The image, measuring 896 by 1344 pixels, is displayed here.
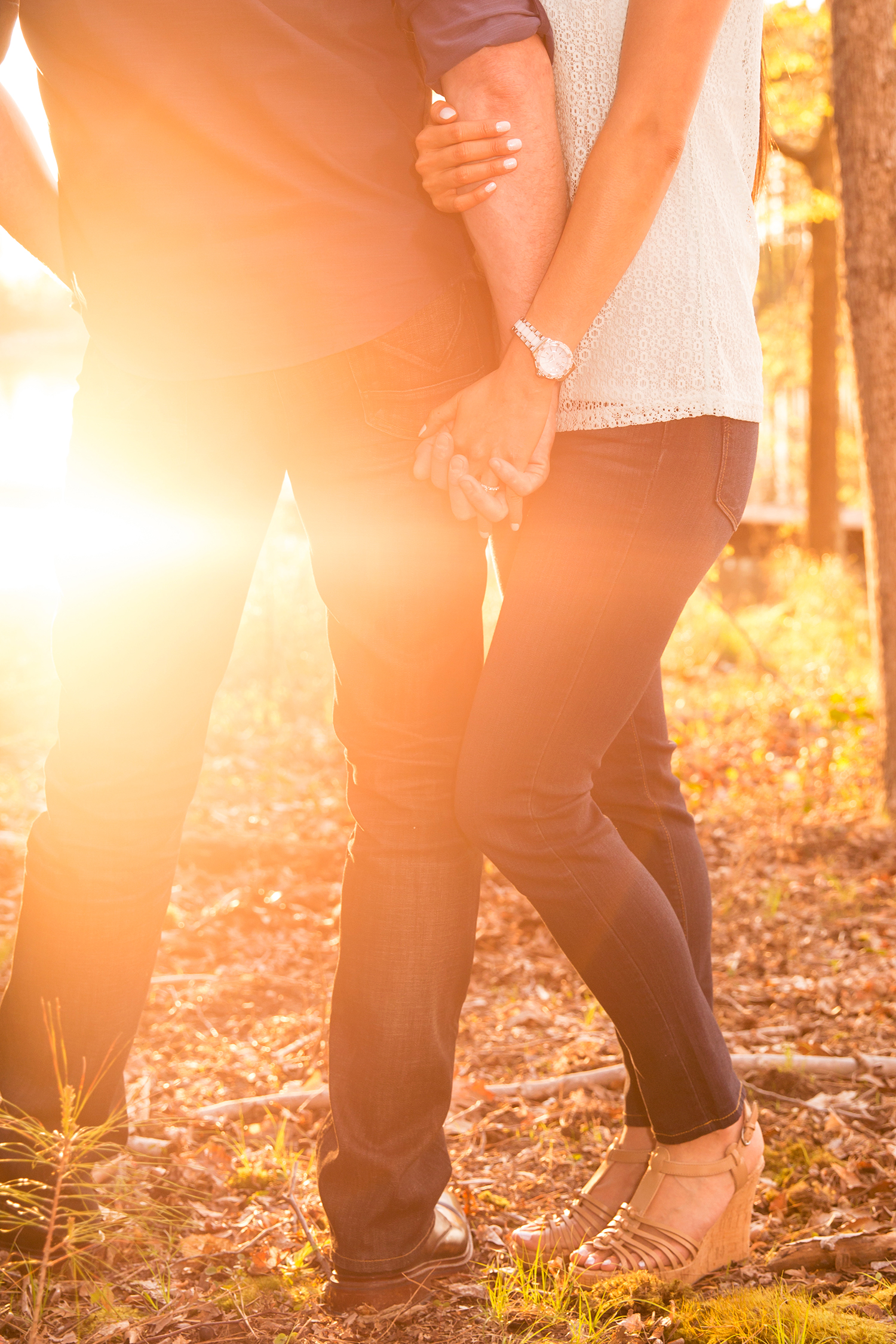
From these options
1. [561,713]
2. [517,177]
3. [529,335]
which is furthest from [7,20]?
[561,713]

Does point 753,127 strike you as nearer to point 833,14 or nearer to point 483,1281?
point 483,1281

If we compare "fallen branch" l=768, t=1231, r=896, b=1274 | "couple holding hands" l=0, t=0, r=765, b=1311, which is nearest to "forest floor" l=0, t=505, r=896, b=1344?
→ "fallen branch" l=768, t=1231, r=896, b=1274

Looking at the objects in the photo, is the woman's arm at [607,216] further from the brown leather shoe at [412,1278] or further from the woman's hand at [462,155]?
the brown leather shoe at [412,1278]

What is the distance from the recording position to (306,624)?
6.98m

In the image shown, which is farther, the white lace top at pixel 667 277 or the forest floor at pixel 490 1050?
the forest floor at pixel 490 1050

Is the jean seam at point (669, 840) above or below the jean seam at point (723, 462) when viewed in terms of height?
below

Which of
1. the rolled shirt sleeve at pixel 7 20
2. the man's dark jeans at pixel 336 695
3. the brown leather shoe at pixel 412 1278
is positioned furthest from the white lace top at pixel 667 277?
the brown leather shoe at pixel 412 1278

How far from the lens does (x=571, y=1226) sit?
1894 mm

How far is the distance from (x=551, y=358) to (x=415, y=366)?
20cm

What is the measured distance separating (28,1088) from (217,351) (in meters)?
1.18

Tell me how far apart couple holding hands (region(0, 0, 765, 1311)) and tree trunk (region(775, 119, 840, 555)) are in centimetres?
999

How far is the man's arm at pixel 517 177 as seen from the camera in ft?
4.80

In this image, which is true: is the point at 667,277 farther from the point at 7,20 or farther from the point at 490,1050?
the point at 490,1050

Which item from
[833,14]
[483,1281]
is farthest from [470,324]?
[833,14]
